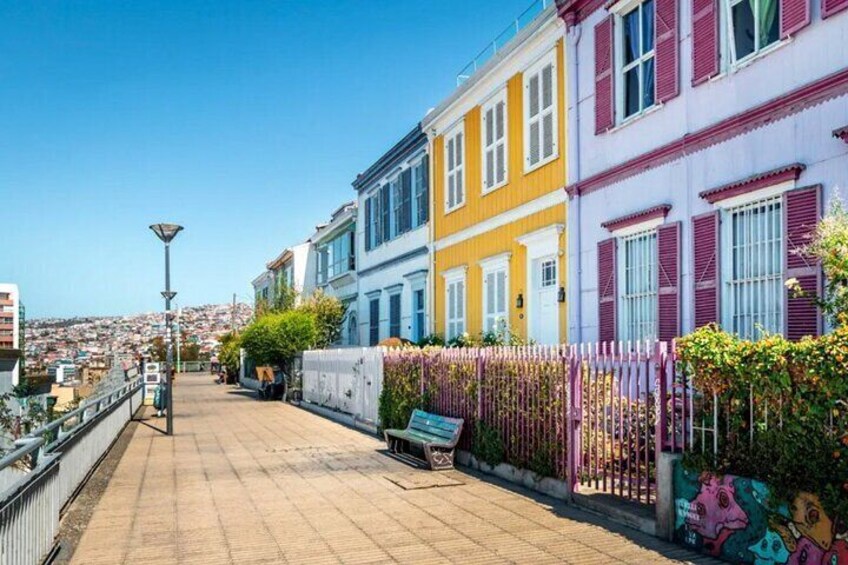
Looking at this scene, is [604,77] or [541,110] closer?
[604,77]

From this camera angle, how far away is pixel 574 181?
1470 cm

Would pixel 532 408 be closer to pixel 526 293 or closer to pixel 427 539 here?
pixel 427 539

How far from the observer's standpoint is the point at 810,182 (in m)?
9.53

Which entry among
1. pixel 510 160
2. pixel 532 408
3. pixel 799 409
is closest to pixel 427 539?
pixel 532 408

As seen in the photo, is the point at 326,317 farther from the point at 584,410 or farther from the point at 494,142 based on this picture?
the point at 584,410

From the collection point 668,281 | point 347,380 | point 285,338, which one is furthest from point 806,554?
point 285,338

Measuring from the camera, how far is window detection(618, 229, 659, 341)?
12445mm

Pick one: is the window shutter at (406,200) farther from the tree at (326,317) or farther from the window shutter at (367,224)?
the tree at (326,317)

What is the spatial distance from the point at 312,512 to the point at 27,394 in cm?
731

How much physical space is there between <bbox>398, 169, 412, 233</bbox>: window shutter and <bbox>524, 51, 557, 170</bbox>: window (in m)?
7.82

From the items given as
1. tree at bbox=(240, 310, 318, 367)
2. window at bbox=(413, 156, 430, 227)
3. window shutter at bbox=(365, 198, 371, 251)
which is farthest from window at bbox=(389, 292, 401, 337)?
tree at bbox=(240, 310, 318, 367)

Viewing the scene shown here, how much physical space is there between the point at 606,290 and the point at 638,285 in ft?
2.39

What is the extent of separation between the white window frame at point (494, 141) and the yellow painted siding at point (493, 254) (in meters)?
1.06

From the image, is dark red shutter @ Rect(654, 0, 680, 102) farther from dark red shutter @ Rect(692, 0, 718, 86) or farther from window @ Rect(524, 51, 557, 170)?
window @ Rect(524, 51, 557, 170)
